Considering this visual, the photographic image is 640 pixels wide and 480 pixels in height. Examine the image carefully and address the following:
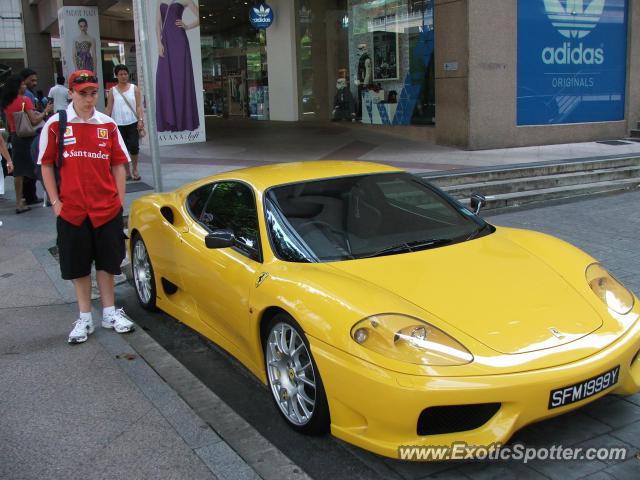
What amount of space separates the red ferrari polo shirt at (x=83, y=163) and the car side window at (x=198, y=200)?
591 millimetres

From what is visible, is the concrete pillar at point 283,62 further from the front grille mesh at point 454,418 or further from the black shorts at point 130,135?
the front grille mesh at point 454,418

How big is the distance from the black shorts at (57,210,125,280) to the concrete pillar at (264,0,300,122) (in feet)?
61.4

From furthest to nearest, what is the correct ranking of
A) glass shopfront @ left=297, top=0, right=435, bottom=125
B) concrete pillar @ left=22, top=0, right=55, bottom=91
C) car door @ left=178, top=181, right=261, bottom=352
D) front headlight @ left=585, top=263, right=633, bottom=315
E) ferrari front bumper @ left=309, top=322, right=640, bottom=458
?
concrete pillar @ left=22, top=0, right=55, bottom=91, glass shopfront @ left=297, top=0, right=435, bottom=125, car door @ left=178, top=181, right=261, bottom=352, front headlight @ left=585, top=263, right=633, bottom=315, ferrari front bumper @ left=309, top=322, right=640, bottom=458

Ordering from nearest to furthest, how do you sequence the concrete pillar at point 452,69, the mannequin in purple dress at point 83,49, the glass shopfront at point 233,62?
the concrete pillar at point 452,69
the mannequin in purple dress at point 83,49
the glass shopfront at point 233,62

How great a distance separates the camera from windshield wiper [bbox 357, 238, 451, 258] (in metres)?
3.90

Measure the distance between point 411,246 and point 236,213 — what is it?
4.04ft

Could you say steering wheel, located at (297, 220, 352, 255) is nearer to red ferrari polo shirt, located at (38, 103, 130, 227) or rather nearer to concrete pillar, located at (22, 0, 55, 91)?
red ferrari polo shirt, located at (38, 103, 130, 227)

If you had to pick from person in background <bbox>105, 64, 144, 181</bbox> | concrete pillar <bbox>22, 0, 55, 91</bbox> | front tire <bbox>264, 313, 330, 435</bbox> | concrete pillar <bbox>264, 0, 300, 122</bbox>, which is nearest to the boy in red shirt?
front tire <bbox>264, 313, 330, 435</bbox>

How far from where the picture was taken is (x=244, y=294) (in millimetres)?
3918

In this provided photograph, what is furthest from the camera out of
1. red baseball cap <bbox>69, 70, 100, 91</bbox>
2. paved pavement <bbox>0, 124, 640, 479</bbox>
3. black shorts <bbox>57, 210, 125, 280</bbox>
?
black shorts <bbox>57, 210, 125, 280</bbox>

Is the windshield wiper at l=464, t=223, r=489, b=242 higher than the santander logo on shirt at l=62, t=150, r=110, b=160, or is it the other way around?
the santander logo on shirt at l=62, t=150, r=110, b=160

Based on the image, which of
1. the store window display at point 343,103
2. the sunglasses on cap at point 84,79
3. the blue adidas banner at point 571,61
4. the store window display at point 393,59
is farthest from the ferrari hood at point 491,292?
the store window display at point 343,103

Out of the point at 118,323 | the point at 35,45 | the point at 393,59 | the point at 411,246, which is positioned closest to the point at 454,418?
the point at 411,246

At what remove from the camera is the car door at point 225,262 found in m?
4.01
